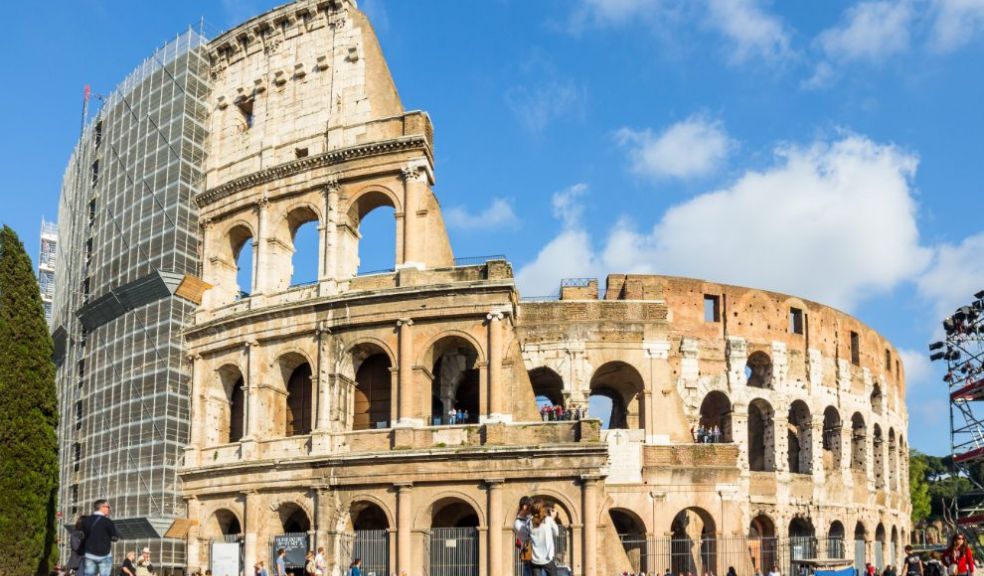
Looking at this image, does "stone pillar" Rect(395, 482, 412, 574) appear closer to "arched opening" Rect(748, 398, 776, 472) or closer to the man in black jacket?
the man in black jacket

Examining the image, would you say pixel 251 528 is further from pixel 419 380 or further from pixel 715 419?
pixel 715 419

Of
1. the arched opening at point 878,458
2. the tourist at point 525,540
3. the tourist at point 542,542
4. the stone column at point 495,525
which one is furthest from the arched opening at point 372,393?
the arched opening at point 878,458

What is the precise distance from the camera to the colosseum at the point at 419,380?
85.4 feet

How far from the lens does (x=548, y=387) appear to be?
3438 centimetres

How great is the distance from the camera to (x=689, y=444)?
30.1m

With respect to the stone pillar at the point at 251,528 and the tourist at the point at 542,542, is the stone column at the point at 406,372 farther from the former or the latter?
the tourist at the point at 542,542

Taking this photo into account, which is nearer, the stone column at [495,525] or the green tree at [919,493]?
the stone column at [495,525]

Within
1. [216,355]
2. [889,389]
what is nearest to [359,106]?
[216,355]

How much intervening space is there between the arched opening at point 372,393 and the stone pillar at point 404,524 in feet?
8.52

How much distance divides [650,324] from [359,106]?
398 inches

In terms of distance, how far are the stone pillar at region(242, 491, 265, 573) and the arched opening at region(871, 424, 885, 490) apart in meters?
22.9

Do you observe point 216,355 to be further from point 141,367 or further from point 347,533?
point 347,533

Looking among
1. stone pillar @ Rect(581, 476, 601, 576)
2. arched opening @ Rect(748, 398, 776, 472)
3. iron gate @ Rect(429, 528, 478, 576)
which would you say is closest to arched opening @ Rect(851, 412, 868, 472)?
arched opening @ Rect(748, 398, 776, 472)

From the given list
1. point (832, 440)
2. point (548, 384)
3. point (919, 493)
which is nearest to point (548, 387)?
point (548, 384)
